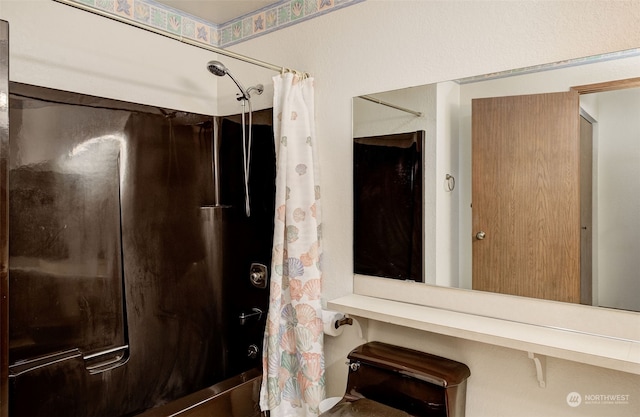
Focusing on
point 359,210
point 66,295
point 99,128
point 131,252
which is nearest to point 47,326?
point 66,295

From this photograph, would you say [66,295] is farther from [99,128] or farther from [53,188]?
[99,128]

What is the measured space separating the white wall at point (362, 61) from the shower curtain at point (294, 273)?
144mm

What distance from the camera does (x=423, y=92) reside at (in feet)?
5.58

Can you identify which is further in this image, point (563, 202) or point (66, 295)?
point (66, 295)

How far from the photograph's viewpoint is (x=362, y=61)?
1889 millimetres

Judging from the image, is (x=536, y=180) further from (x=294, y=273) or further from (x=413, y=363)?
(x=294, y=273)

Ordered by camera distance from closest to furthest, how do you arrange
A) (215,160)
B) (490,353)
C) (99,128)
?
(490,353) → (99,128) → (215,160)

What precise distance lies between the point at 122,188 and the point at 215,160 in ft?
1.83

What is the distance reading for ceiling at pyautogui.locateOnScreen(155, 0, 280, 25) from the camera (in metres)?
2.21

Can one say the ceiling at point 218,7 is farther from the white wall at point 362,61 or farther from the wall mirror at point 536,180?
the wall mirror at point 536,180

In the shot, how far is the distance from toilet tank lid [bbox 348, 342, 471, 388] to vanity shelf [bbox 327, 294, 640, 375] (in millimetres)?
166

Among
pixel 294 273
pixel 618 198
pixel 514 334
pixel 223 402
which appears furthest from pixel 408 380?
pixel 618 198

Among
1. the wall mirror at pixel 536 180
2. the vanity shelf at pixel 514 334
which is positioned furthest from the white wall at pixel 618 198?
the vanity shelf at pixel 514 334

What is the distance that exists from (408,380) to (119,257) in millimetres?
1436
